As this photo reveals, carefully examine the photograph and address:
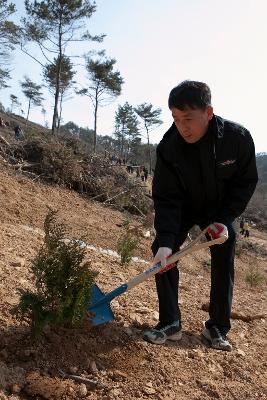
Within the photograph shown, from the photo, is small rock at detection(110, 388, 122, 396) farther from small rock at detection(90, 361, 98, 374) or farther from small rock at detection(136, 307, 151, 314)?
small rock at detection(136, 307, 151, 314)

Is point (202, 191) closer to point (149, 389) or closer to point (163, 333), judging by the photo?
point (163, 333)

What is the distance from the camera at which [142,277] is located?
2336 mm

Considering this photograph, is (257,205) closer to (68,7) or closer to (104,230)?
(68,7)

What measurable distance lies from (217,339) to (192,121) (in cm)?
131

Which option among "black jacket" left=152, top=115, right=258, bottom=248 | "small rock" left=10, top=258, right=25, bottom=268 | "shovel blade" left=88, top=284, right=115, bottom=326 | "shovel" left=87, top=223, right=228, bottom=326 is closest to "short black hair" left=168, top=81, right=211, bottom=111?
"black jacket" left=152, top=115, right=258, bottom=248

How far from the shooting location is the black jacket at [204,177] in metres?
2.38

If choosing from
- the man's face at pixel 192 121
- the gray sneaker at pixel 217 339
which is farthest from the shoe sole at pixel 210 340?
the man's face at pixel 192 121

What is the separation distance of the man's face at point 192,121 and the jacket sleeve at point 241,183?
0.27 metres

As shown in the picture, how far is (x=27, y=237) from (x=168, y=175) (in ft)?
8.62

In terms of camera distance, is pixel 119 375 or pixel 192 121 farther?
pixel 192 121

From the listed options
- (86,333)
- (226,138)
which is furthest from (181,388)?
(226,138)

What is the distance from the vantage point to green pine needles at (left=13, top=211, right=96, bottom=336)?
2098mm

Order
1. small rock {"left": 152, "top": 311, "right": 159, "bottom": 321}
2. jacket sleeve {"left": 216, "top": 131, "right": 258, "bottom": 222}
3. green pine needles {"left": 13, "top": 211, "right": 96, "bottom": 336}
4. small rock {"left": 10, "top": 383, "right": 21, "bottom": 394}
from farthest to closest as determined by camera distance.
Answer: small rock {"left": 152, "top": 311, "right": 159, "bottom": 321}, jacket sleeve {"left": 216, "top": 131, "right": 258, "bottom": 222}, green pine needles {"left": 13, "top": 211, "right": 96, "bottom": 336}, small rock {"left": 10, "top": 383, "right": 21, "bottom": 394}

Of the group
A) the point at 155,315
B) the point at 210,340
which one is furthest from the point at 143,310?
the point at 210,340
